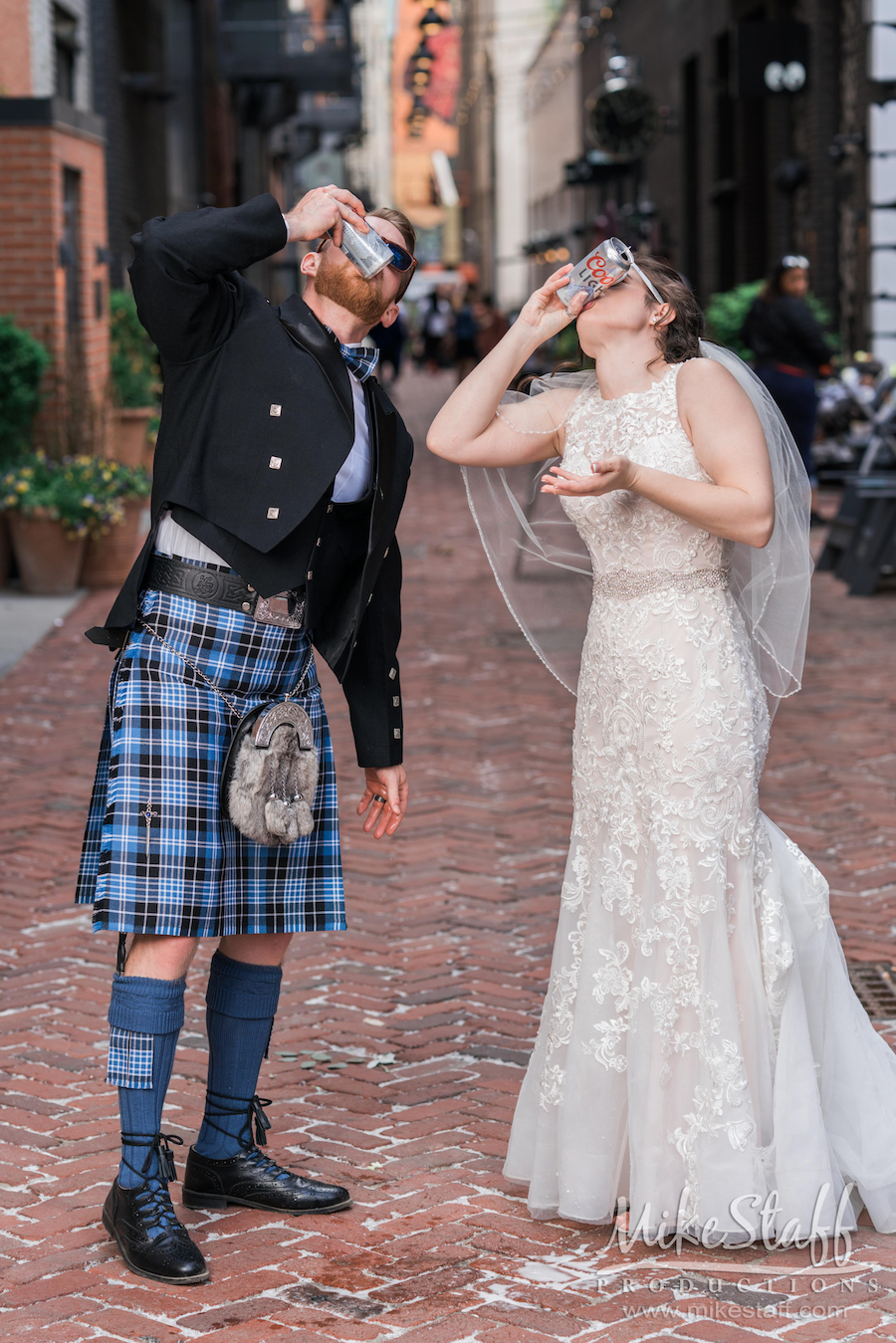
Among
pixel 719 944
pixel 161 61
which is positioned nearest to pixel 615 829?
pixel 719 944

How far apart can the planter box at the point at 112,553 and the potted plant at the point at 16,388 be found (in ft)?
1.82

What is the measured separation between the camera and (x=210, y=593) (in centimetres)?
314

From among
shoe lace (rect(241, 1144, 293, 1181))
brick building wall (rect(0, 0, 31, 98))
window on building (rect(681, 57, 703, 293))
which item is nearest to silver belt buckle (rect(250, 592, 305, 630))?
shoe lace (rect(241, 1144, 293, 1181))

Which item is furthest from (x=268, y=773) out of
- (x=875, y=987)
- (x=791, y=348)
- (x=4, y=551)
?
(x=791, y=348)

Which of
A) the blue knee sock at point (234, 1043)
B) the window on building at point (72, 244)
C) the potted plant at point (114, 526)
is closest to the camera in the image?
the blue knee sock at point (234, 1043)

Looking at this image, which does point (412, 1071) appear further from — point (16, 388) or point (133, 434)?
point (133, 434)

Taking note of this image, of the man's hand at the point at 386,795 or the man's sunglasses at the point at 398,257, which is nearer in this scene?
the man's sunglasses at the point at 398,257

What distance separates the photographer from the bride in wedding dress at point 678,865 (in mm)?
3211

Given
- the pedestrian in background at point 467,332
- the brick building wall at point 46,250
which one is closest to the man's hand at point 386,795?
the brick building wall at point 46,250

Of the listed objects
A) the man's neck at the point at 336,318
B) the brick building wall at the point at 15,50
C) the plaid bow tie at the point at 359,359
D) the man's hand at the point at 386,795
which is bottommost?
the man's hand at the point at 386,795

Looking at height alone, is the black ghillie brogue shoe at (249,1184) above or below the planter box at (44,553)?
below

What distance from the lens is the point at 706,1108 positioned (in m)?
3.21

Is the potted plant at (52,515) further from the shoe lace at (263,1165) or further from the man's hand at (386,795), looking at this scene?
the shoe lace at (263,1165)

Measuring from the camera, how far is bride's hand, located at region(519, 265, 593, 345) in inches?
129
